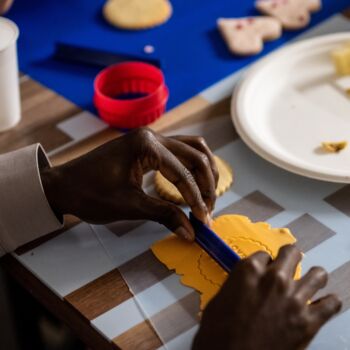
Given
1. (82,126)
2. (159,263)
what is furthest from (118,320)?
(82,126)

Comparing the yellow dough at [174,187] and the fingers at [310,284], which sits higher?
the fingers at [310,284]

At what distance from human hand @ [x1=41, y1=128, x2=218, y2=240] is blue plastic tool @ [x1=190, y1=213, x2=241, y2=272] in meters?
0.01

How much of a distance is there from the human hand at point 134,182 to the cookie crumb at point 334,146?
20 cm

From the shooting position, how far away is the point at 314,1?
57.4 inches

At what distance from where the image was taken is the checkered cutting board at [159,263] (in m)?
0.88

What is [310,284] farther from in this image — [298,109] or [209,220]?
[298,109]

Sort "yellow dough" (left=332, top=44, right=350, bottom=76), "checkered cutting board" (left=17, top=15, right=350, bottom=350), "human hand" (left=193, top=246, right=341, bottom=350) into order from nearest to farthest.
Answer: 1. "human hand" (left=193, top=246, right=341, bottom=350)
2. "checkered cutting board" (left=17, top=15, right=350, bottom=350)
3. "yellow dough" (left=332, top=44, right=350, bottom=76)

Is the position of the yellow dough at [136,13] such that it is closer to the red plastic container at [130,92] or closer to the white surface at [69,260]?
the red plastic container at [130,92]

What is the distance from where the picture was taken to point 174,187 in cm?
106

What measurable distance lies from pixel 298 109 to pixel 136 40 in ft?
1.17

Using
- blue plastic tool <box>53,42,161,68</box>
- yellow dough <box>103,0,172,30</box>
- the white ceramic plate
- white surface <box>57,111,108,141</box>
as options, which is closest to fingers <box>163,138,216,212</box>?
the white ceramic plate

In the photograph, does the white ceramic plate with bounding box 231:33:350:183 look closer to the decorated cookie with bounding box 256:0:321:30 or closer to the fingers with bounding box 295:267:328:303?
the decorated cookie with bounding box 256:0:321:30

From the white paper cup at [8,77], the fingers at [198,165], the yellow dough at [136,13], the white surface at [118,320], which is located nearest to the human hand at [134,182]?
the fingers at [198,165]

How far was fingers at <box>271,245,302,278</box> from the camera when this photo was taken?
812 mm
